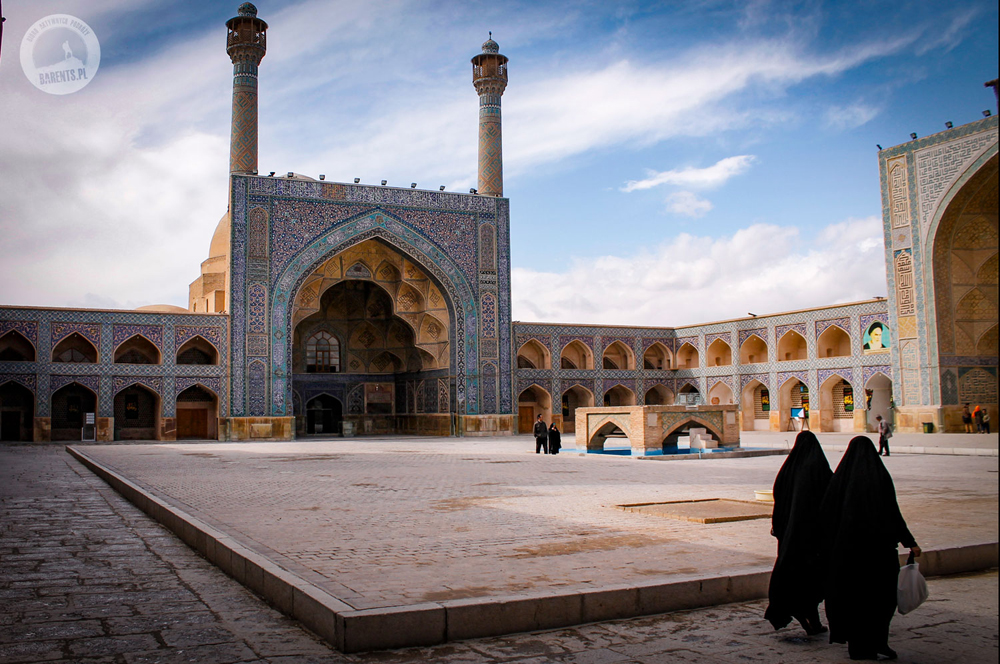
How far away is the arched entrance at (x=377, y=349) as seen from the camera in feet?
85.9

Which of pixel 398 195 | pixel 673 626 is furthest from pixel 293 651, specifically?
pixel 398 195

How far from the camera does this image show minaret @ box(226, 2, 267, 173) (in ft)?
78.5

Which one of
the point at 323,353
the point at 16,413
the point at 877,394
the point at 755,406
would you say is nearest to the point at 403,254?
the point at 323,353

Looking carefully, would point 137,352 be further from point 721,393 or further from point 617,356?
point 721,393

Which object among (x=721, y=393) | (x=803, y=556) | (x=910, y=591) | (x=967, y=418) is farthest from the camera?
(x=721, y=393)

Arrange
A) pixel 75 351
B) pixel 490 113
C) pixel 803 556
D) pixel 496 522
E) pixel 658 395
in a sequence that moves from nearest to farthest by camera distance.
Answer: pixel 803 556
pixel 496 522
pixel 75 351
pixel 490 113
pixel 658 395

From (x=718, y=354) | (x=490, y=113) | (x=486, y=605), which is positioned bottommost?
(x=486, y=605)

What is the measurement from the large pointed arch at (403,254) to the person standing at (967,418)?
12541 mm

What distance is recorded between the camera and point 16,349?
2336 centimetres

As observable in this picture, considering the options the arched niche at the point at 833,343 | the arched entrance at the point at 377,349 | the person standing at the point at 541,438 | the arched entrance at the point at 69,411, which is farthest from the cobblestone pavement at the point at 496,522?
the arched entrance at the point at 377,349

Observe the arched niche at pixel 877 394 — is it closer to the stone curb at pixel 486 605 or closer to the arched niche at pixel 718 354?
the arched niche at pixel 718 354

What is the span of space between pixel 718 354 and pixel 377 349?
11619 millimetres

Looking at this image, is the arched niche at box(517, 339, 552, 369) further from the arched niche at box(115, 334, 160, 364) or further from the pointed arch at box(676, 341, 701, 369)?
the arched niche at box(115, 334, 160, 364)

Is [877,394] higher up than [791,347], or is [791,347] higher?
[791,347]
